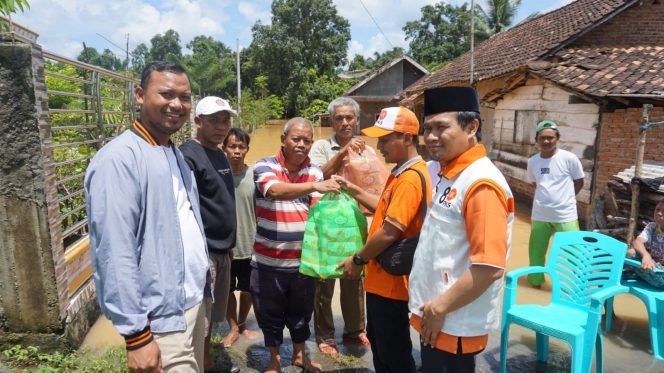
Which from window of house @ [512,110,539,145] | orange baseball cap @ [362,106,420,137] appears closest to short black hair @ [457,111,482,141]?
orange baseball cap @ [362,106,420,137]

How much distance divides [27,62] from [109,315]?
220 cm

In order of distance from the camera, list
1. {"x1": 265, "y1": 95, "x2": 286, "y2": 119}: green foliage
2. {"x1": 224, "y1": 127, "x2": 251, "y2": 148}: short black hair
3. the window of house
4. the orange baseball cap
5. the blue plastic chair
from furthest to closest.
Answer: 1. {"x1": 265, "y1": 95, "x2": 286, "y2": 119}: green foliage
2. the window of house
3. {"x1": 224, "y1": 127, "x2": 251, "y2": 148}: short black hair
4. the blue plastic chair
5. the orange baseball cap

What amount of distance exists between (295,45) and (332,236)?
104ft

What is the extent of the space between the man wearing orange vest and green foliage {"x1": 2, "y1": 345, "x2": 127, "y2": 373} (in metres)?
2.37

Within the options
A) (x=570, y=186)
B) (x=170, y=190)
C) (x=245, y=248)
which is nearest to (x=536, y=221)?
(x=570, y=186)

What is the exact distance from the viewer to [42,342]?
3037mm

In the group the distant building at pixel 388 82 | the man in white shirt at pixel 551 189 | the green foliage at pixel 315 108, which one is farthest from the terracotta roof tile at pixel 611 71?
the green foliage at pixel 315 108

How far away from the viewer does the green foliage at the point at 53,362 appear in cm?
294

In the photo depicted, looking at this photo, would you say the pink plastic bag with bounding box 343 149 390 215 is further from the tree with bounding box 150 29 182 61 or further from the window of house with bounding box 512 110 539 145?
the tree with bounding box 150 29 182 61

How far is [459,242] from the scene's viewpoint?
5.59 ft

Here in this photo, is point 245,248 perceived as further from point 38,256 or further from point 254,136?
point 254,136

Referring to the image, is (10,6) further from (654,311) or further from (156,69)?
(654,311)

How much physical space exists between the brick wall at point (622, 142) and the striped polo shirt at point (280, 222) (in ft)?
21.7

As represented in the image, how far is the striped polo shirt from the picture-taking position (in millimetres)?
2818
